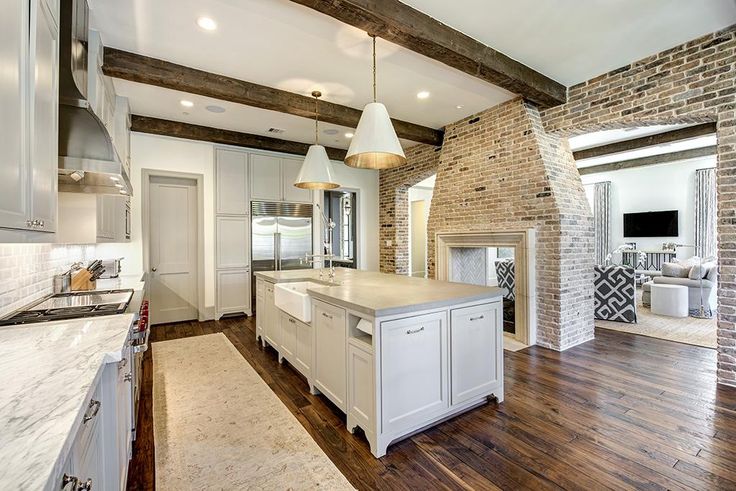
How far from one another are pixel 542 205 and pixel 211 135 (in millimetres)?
4853

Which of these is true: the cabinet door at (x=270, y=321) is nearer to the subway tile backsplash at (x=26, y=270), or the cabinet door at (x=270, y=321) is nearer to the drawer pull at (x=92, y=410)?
the subway tile backsplash at (x=26, y=270)

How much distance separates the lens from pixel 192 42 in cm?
300

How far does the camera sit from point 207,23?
274 cm

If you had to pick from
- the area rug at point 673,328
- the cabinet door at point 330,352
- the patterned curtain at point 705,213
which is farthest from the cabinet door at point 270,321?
the patterned curtain at point 705,213

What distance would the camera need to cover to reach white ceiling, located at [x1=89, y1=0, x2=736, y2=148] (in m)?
2.63

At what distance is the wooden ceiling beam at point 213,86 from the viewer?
3135 millimetres

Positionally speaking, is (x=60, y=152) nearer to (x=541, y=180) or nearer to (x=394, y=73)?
(x=394, y=73)

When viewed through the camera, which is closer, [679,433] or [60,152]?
[60,152]

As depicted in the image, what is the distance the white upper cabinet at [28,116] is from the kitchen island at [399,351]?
155 centimetres

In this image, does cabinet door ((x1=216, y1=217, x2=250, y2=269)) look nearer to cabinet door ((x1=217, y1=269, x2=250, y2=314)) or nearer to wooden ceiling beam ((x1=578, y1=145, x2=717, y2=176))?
cabinet door ((x1=217, y1=269, x2=250, y2=314))

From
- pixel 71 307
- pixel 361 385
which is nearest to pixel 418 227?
pixel 361 385

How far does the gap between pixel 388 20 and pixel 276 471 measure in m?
3.07

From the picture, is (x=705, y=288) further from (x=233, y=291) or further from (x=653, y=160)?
(x=233, y=291)

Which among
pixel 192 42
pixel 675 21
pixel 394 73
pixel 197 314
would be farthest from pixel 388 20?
pixel 197 314
